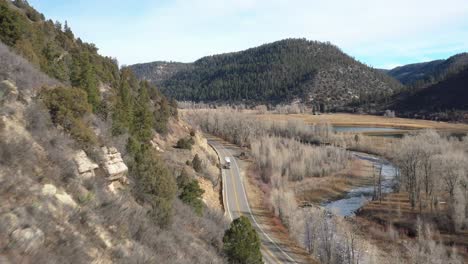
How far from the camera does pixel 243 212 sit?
49156 mm

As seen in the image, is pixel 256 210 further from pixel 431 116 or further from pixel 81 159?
pixel 431 116

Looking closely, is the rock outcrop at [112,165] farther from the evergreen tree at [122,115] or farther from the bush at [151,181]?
the evergreen tree at [122,115]

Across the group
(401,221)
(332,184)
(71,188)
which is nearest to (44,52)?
(71,188)

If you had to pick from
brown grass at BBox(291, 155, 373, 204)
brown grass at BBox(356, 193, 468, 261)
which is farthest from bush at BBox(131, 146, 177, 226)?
brown grass at BBox(291, 155, 373, 204)

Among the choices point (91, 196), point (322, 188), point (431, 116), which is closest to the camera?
point (91, 196)

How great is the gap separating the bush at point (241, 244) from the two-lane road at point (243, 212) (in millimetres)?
11188

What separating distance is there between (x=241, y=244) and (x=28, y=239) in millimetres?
15921

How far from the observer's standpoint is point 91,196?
1283 cm

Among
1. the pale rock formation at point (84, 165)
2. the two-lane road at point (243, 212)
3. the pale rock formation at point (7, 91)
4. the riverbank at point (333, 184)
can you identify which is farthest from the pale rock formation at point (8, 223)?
the riverbank at point (333, 184)

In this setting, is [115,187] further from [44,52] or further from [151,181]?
[44,52]

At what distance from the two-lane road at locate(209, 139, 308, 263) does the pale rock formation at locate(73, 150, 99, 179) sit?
22529 millimetres

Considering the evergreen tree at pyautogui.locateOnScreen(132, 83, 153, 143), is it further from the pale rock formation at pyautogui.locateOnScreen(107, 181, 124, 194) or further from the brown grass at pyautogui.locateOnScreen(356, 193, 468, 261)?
the brown grass at pyautogui.locateOnScreen(356, 193, 468, 261)

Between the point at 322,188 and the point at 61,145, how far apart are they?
6319cm

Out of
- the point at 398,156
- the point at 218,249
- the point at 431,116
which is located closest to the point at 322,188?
the point at 398,156
